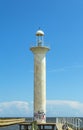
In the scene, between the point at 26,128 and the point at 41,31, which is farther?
the point at 41,31

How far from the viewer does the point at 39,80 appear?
39.6m

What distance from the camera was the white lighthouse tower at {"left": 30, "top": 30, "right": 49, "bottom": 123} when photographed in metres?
38.8

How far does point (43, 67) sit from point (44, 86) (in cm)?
224

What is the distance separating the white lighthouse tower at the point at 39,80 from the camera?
127 feet

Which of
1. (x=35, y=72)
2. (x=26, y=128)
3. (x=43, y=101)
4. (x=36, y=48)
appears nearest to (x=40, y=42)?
(x=36, y=48)

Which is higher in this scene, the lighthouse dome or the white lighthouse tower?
the lighthouse dome

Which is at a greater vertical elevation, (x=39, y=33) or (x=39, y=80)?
(x=39, y=33)

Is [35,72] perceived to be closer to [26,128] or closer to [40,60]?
[40,60]

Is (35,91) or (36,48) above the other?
(36,48)

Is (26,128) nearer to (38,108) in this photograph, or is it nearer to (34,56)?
(38,108)

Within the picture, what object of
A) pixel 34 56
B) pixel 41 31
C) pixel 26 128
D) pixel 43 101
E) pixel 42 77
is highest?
pixel 41 31

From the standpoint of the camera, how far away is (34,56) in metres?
40.8

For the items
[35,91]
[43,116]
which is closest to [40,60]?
[35,91]

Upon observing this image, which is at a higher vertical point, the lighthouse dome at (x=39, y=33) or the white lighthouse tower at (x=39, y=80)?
the lighthouse dome at (x=39, y=33)
